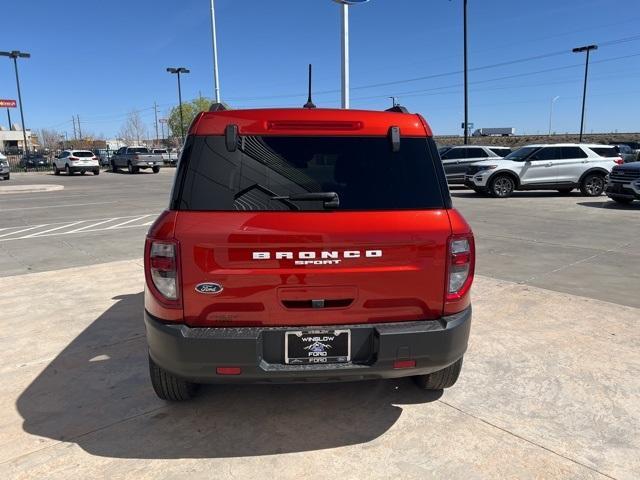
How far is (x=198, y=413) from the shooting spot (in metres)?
3.18

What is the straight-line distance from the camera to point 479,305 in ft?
17.3

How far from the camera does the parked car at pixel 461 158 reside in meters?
19.5

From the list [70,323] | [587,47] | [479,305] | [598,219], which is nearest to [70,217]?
[70,323]

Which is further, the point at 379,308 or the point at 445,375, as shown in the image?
the point at 445,375

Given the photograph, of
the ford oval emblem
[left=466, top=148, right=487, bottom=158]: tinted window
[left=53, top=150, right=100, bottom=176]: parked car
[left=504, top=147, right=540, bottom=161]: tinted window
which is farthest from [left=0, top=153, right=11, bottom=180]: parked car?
the ford oval emblem

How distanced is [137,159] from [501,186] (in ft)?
91.9

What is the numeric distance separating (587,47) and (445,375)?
146ft

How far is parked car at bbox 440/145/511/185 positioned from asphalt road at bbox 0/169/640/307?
3.22 m

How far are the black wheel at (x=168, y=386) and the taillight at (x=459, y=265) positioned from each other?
1.76 meters

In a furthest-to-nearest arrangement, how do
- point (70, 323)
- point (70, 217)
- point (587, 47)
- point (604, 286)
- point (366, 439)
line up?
point (587, 47), point (70, 217), point (604, 286), point (70, 323), point (366, 439)

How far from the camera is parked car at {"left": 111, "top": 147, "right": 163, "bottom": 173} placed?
119 feet

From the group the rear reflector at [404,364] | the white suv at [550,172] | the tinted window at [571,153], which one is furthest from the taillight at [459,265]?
the tinted window at [571,153]

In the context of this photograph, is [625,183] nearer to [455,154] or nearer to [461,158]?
[461,158]

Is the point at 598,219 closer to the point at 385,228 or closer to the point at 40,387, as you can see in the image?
the point at 385,228
